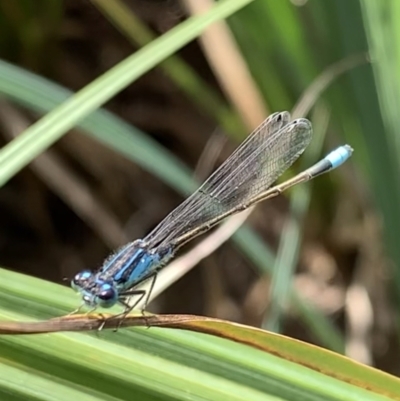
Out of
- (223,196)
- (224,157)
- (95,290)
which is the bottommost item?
(95,290)

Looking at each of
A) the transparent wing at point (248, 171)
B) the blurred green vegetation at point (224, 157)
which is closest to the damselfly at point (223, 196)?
the transparent wing at point (248, 171)

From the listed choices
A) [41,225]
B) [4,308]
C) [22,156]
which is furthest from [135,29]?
[4,308]

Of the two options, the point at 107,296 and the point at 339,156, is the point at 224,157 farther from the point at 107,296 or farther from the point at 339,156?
the point at 107,296

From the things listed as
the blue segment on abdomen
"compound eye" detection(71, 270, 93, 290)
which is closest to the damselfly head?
"compound eye" detection(71, 270, 93, 290)

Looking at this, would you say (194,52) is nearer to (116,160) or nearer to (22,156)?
(116,160)

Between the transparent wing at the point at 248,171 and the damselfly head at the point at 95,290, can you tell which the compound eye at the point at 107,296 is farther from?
the transparent wing at the point at 248,171

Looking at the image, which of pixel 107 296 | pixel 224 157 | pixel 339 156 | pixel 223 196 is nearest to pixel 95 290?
pixel 107 296

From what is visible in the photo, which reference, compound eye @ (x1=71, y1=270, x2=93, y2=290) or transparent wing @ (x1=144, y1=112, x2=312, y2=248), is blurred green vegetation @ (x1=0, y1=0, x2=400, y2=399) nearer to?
transparent wing @ (x1=144, y1=112, x2=312, y2=248)
